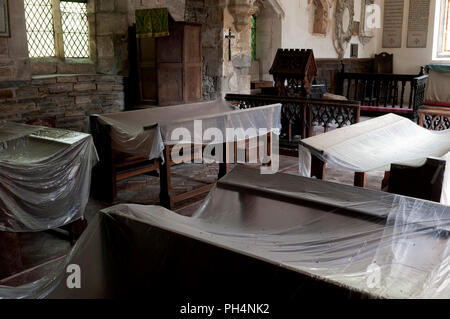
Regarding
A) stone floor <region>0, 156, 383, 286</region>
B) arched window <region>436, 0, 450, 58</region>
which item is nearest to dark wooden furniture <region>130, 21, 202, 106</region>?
stone floor <region>0, 156, 383, 286</region>

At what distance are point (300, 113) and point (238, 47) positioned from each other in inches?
82.4

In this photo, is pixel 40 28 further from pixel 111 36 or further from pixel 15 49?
pixel 15 49

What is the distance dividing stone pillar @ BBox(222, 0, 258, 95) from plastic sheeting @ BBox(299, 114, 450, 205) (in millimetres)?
3549

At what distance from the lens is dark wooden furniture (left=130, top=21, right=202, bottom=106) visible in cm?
595

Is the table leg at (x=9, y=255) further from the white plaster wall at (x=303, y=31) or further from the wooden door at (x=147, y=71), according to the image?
the white plaster wall at (x=303, y=31)

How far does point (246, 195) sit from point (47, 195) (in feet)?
4.74

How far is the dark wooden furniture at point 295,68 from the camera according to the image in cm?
624

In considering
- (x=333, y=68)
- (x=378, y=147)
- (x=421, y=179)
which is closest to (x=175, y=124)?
(x=378, y=147)

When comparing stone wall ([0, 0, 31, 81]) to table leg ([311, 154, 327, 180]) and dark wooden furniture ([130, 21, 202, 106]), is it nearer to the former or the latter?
dark wooden furniture ([130, 21, 202, 106])

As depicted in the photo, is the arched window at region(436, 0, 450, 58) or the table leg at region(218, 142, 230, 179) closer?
the table leg at region(218, 142, 230, 179)

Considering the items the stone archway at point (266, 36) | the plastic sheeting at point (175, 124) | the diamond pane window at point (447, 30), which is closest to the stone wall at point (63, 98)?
the plastic sheeting at point (175, 124)

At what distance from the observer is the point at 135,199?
4.44m

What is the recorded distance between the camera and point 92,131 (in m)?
4.39

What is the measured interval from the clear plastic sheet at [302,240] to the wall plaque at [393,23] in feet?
37.0
